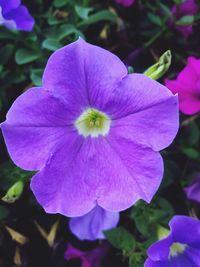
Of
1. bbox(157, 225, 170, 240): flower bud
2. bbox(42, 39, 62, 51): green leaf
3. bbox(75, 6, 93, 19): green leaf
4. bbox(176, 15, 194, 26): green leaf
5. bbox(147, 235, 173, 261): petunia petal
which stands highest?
bbox(75, 6, 93, 19): green leaf

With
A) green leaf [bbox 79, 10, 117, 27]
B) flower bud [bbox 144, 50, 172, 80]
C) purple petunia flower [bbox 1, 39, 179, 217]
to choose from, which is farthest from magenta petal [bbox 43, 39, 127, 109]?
green leaf [bbox 79, 10, 117, 27]

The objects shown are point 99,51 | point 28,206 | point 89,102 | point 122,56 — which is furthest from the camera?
point 122,56

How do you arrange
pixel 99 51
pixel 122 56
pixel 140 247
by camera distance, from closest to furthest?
pixel 99 51 → pixel 140 247 → pixel 122 56

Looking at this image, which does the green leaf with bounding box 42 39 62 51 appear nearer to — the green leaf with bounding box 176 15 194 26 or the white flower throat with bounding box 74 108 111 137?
the white flower throat with bounding box 74 108 111 137

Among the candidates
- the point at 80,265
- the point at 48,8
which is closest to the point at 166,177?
the point at 80,265

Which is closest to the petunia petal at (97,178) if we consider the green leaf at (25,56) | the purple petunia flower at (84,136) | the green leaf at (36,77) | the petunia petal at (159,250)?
the purple petunia flower at (84,136)

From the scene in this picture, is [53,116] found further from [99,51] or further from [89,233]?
[89,233]

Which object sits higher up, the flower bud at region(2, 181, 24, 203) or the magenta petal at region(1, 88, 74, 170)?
the magenta petal at region(1, 88, 74, 170)
